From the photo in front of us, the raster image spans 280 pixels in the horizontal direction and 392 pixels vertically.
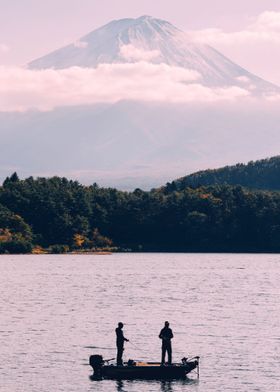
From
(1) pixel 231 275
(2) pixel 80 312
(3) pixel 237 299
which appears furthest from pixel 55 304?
(1) pixel 231 275

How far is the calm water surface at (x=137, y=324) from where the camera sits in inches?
2502

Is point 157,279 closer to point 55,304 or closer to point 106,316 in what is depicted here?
point 55,304

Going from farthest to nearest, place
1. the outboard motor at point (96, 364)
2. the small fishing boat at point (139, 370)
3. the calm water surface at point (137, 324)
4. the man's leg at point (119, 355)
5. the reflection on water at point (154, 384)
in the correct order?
the man's leg at point (119, 355) → the small fishing boat at point (139, 370) → the outboard motor at point (96, 364) → the calm water surface at point (137, 324) → the reflection on water at point (154, 384)

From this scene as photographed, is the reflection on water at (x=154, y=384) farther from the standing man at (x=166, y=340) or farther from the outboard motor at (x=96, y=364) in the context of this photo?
the standing man at (x=166, y=340)

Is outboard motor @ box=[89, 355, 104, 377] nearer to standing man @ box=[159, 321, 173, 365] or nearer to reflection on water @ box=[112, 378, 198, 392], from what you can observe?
reflection on water @ box=[112, 378, 198, 392]

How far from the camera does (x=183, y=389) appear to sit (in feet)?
201

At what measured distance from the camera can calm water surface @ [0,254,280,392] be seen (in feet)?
209

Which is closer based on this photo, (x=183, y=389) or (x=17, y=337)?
(x=183, y=389)

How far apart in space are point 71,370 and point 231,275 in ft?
321

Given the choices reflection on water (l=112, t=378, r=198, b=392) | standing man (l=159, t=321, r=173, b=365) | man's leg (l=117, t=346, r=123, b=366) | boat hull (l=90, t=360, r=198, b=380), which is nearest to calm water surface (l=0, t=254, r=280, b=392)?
reflection on water (l=112, t=378, r=198, b=392)

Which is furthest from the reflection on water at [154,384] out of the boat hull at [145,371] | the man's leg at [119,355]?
the man's leg at [119,355]

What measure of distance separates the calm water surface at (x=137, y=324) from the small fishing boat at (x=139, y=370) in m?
0.80

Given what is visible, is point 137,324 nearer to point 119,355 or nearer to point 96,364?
point 119,355

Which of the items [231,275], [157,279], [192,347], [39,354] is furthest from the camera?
[231,275]
